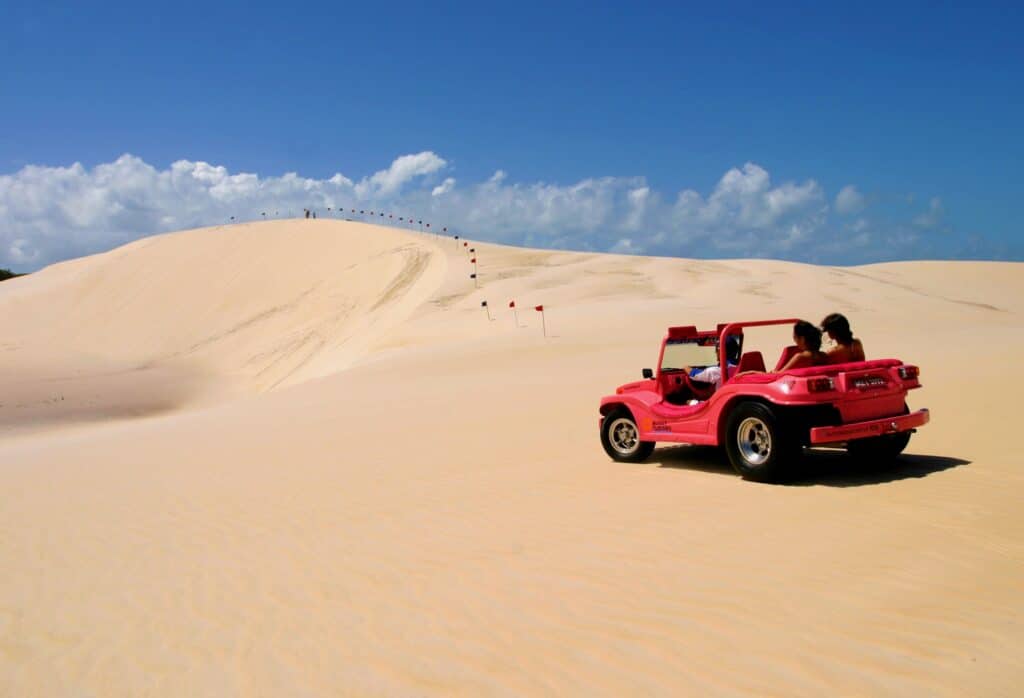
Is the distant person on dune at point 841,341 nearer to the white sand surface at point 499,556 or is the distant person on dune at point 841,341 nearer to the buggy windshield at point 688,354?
the white sand surface at point 499,556

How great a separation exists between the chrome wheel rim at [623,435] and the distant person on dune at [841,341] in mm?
2298

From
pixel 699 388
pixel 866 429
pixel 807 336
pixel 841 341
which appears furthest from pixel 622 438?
pixel 866 429

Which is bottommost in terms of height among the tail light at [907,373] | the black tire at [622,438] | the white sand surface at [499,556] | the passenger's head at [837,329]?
the white sand surface at [499,556]

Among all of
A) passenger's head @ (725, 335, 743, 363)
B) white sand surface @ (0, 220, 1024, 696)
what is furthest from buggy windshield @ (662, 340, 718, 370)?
white sand surface @ (0, 220, 1024, 696)

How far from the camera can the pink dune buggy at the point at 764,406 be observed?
704 cm

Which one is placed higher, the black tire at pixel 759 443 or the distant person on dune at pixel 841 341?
the distant person on dune at pixel 841 341

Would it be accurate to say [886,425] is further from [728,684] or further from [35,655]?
[35,655]

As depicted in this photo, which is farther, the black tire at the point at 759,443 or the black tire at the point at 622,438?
the black tire at the point at 622,438

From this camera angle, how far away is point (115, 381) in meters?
33.4

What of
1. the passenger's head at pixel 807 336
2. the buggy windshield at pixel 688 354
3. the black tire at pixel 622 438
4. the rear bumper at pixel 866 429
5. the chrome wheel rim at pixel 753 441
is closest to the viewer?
the rear bumper at pixel 866 429

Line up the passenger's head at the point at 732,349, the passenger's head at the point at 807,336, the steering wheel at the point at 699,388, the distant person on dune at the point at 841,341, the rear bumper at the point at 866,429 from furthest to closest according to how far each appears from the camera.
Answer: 1. the steering wheel at the point at 699,388
2. the passenger's head at the point at 732,349
3. the distant person on dune at the point at 841,341
4. the passenger's head at the point at 807,336
5. the rear bumper at the point at 866,429

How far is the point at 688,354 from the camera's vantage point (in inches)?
344

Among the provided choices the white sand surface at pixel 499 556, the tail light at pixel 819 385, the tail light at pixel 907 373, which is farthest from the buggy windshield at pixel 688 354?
the tail light at pixel 907 373

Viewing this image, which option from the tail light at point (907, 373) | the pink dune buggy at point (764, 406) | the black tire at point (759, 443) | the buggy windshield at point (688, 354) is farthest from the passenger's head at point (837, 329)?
the buggy windshield at point (688, 354)
